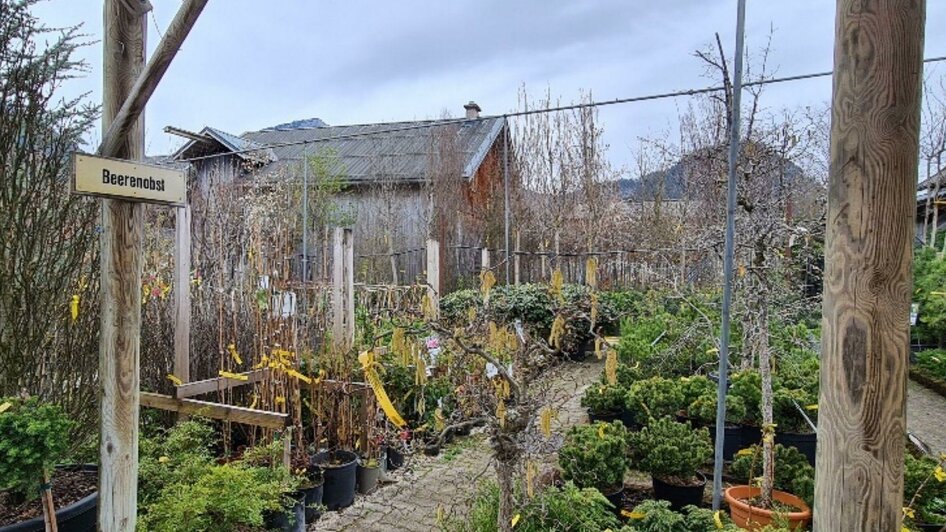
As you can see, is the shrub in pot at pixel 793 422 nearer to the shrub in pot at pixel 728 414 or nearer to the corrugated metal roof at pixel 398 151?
the shrub in pot at pixel 728 414

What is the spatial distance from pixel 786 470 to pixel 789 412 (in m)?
0.98

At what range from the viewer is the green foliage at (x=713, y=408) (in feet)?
13.3

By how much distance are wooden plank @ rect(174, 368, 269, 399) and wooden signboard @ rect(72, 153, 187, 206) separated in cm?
205

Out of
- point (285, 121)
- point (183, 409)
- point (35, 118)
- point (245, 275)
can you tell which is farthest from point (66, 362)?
point (285, 121)

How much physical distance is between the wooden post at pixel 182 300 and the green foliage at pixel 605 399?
3.03m

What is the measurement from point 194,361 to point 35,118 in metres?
2.01

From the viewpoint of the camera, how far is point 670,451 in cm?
337

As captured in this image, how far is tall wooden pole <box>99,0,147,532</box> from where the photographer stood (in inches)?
74.5

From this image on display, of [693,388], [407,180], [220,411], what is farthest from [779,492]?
[407,180]

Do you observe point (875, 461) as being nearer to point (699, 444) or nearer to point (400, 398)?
point (699, 444)

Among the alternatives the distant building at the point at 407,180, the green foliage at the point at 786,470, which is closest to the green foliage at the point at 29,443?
the green foliage at the point at 786,470

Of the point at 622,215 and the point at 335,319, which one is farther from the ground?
the point at 622,215

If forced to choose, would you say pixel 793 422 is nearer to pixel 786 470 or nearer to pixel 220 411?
pixel 786 470

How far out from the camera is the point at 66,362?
286cm
